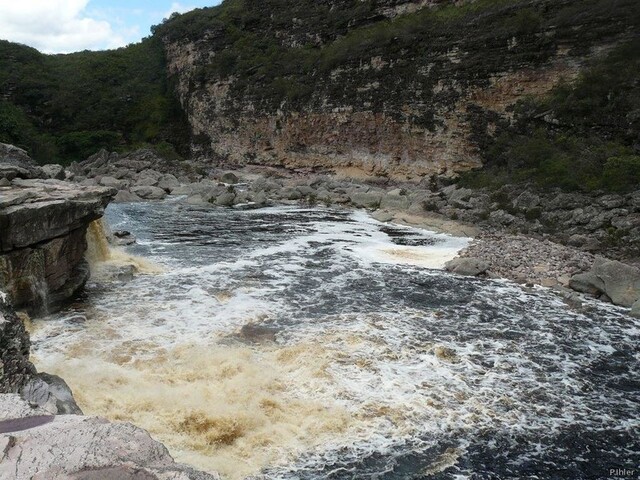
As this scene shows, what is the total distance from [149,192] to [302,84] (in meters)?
17.6

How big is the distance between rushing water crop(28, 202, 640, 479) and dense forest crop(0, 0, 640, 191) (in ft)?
37.0

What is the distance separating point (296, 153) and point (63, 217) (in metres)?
31.7

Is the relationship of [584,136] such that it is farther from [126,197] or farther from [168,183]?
[168,183]

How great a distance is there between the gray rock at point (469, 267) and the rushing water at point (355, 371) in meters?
0.45

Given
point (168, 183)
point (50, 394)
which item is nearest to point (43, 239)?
point (50, 394)

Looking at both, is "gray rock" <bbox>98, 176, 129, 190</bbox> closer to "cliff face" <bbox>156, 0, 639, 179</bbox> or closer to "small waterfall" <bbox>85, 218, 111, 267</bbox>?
"cliff face" <bbox>156, 0, 639, 179</bbox>

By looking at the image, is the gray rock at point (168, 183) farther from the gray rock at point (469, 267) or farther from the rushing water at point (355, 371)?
the gray rock at point (469, 267)

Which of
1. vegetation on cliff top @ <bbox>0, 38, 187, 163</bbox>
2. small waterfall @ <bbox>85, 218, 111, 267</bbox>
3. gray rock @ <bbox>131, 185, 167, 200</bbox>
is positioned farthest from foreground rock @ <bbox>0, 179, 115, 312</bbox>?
vegetation on cliff top @ <bbox>0, 38, 187, 163</bbox>

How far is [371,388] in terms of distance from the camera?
8.32 meters

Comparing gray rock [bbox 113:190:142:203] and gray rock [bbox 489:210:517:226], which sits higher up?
gray rock [bbox 113:190:142:203]

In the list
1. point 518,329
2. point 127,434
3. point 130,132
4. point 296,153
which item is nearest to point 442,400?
point 518,329

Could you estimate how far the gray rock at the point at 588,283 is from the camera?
12914 millimetres

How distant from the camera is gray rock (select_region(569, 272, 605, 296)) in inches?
508

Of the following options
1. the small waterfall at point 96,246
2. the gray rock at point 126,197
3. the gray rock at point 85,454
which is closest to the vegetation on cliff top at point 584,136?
Answer: the small waterfall at point 96,246
